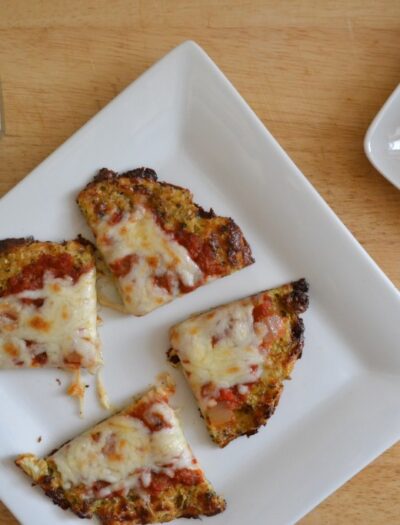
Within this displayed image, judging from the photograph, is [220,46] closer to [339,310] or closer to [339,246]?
[339,246]

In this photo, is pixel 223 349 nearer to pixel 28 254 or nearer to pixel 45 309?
pixel 45 309

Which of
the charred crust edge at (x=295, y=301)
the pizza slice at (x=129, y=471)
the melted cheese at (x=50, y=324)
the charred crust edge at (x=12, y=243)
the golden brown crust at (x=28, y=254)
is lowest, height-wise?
the pizza slice at (x=129, y=471)

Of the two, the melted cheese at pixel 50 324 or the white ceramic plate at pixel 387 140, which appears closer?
the melted cheese at pixel 50 324

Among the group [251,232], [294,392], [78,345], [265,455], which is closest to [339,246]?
[251,232]

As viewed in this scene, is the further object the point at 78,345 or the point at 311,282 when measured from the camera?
the point at 311,282

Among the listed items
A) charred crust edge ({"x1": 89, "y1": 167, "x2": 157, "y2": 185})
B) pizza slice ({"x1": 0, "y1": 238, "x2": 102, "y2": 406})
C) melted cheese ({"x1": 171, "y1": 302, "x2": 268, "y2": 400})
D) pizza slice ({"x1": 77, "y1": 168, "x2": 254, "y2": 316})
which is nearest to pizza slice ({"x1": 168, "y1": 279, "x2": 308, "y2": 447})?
melted cheese ({"x1": 171, "y1": 302, "x2": 268, "y2": 400})

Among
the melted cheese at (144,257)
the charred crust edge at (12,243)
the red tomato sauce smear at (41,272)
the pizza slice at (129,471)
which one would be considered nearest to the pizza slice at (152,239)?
the melted cheese at (144,257)

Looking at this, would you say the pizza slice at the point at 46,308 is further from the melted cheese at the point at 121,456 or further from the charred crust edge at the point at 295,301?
the charred crust edge at the point at 295,301
